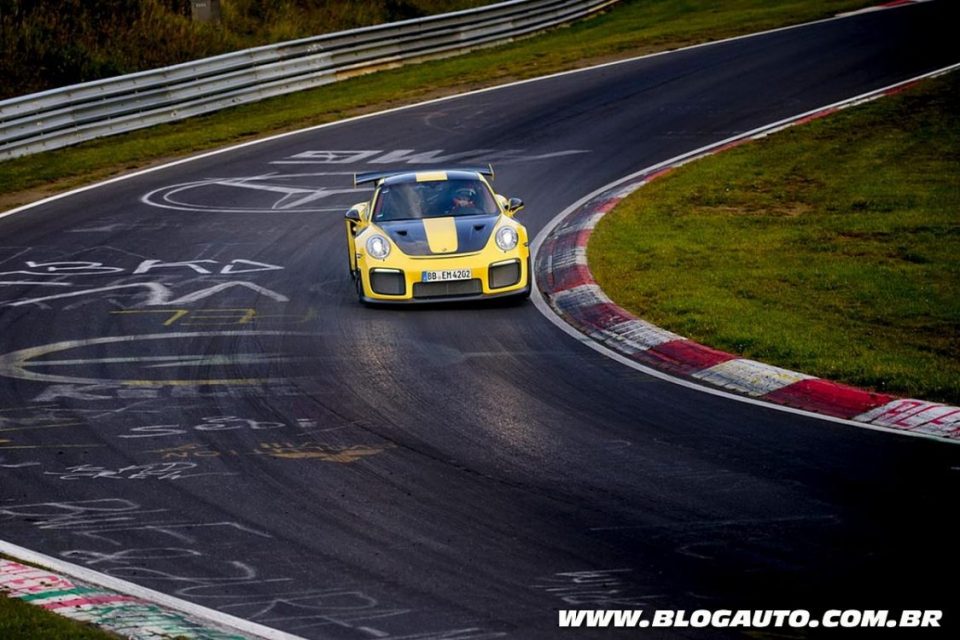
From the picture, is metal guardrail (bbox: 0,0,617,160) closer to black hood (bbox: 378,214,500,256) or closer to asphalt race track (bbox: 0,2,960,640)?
asphalt race track (bbox: 0,2,960,640)

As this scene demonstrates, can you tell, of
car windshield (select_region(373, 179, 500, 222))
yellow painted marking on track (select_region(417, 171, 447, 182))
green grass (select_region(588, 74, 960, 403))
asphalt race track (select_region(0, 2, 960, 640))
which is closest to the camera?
asphalt race track (select_region(0, 2, 960, 640))

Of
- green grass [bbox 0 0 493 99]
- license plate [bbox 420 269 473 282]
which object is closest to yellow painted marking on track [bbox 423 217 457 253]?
license plate [bbox 420 269 473 282]

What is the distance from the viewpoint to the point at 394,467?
821 centimetres

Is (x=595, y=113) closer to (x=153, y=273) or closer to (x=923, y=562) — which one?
(x=153, y=273)

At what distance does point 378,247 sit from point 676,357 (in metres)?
4.06

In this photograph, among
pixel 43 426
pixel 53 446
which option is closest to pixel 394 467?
pixel 53 446

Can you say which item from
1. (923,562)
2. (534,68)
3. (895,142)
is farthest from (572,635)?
(534,68)

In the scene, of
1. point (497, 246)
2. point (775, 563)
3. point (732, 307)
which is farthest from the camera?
point (497, 246)

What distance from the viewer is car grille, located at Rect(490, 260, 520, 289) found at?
13406mm

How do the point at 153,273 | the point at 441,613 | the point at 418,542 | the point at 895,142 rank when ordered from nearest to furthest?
1. the point at 441,613
2. the point at 418,542
3. the point at 153,273
4. the point at 895,142

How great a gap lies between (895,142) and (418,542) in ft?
51.1

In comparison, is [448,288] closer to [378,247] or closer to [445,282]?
[445,282]

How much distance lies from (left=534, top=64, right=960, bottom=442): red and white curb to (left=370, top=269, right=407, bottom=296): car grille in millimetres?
1477

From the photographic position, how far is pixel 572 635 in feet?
18.8
